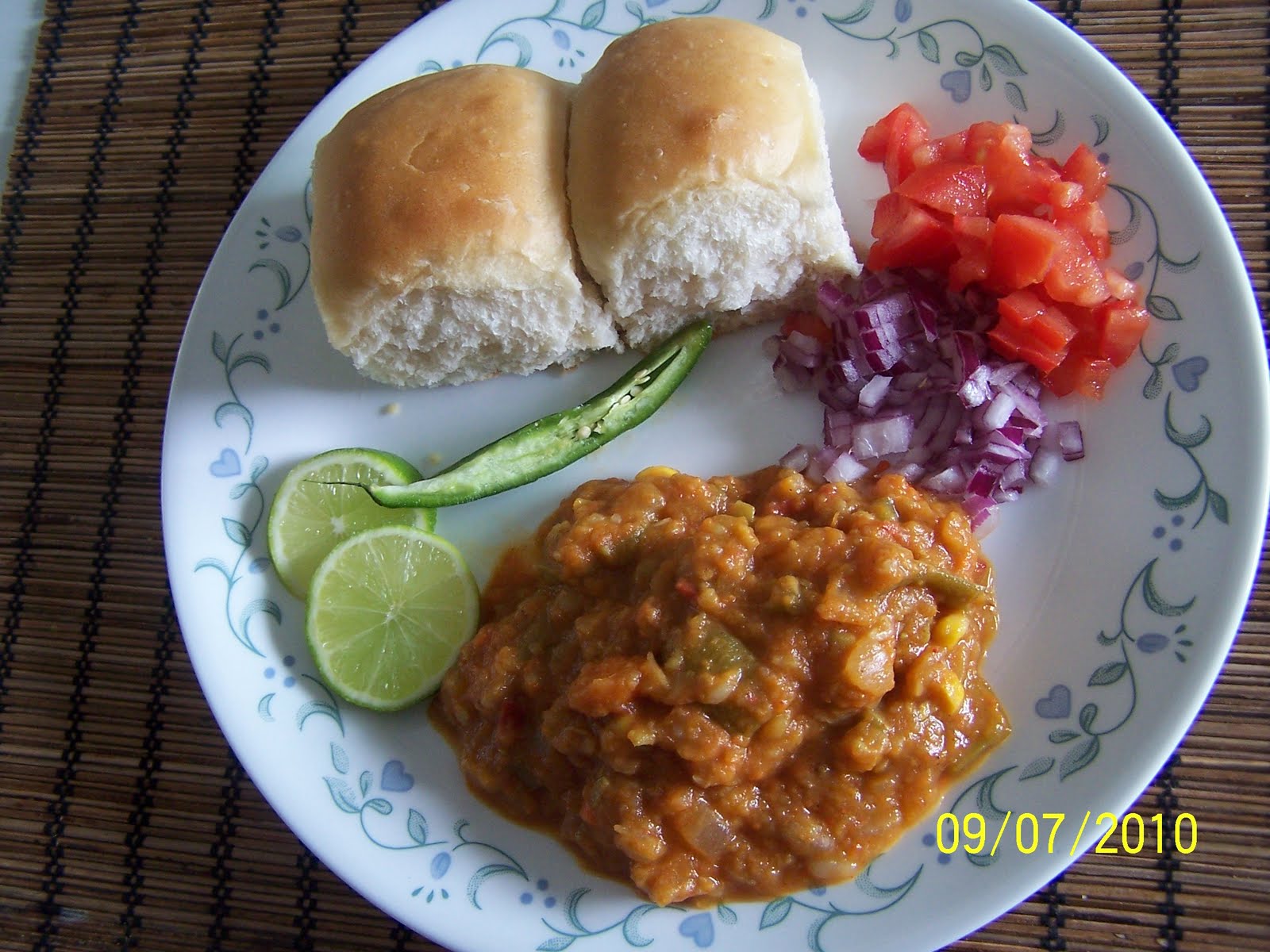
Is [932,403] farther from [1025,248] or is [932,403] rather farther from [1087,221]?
[1087,221]

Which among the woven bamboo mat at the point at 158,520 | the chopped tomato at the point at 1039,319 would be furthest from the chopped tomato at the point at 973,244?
the woven bamboo mat at the point at 158,520

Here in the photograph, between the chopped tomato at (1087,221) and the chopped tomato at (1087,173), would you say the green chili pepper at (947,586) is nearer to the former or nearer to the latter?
the chopped tomato at (1087,221)

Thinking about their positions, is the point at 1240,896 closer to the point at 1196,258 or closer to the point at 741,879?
the point at 741,879

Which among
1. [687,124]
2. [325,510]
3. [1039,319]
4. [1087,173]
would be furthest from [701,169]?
[325,510]

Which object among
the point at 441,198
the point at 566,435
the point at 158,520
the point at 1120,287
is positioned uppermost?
the point at 441,198

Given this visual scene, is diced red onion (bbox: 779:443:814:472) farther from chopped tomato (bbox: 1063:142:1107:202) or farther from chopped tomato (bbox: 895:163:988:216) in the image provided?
chopped tomato (bbox: 1063:142:1107:202)
